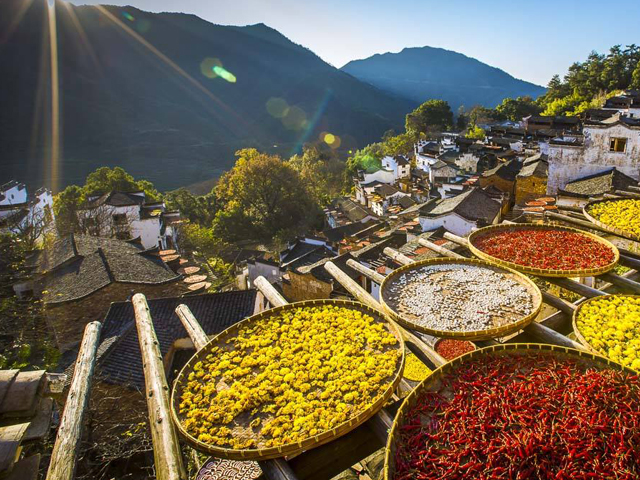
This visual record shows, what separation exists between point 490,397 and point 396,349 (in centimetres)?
75

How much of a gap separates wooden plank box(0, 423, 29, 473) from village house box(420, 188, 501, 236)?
750 inches

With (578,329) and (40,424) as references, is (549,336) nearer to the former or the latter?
(578,329)

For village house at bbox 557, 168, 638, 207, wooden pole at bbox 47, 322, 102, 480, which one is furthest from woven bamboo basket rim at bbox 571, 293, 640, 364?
village house at bbox 557, 168, 638, 207

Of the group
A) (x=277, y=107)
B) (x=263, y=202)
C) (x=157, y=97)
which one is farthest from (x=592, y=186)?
(x=277, y=107)

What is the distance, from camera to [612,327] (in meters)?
3.30

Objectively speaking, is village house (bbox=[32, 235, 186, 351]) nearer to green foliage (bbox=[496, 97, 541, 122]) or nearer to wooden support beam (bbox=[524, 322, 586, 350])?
wooden support beam (bbox=[524, 322, 586, 350])

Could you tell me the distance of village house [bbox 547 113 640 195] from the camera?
13438 millimetres

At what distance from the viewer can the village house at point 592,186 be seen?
490 inches

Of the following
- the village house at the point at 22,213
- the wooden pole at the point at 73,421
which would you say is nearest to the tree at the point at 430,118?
the village house at the point at 22,213

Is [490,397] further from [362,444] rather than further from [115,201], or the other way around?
[115,201]

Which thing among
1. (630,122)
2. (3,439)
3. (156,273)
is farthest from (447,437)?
(156,273)

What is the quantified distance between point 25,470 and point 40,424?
373mm

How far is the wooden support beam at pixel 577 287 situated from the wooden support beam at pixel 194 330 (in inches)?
152

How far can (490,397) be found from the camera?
2.50 meters
